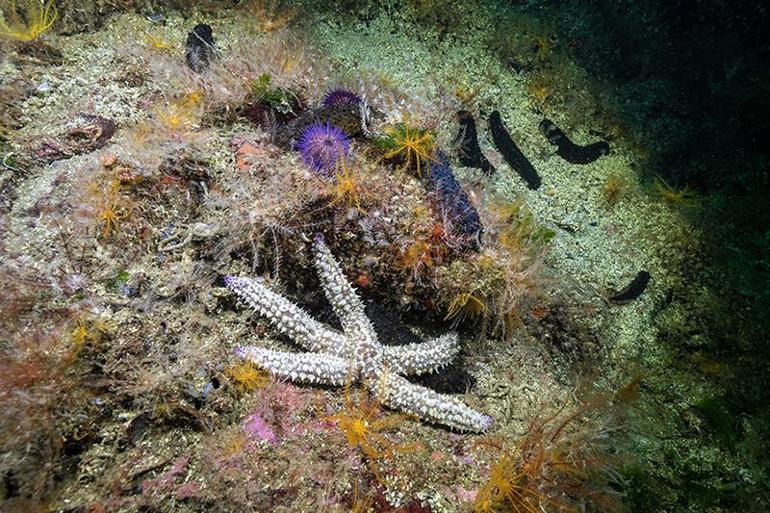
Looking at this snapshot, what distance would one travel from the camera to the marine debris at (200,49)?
458 centimetres

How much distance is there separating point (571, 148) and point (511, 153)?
2.88ft

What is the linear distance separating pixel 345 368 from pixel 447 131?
10.2 ft

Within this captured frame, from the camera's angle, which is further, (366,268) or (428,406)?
(366,268)

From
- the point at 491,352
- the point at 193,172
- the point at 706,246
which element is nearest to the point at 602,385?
the point at 491,352

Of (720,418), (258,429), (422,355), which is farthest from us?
(720,418)

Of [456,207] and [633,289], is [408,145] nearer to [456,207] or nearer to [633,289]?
[456,207]

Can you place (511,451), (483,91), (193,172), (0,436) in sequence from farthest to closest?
(483,91), (193,172), (511,451), (0,436)

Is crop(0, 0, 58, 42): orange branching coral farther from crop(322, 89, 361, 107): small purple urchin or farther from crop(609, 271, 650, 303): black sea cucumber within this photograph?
crop(609, 271, 650, 303): black sea cucumber

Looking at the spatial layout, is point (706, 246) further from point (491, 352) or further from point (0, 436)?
point (0, 436)

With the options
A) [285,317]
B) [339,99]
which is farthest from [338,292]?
[339,99]

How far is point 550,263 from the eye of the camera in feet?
15.8

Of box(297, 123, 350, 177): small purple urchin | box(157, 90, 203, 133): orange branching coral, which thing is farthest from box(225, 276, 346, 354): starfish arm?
box(157, 90, 203, 133): orange branching coral

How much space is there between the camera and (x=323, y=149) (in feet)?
12.6

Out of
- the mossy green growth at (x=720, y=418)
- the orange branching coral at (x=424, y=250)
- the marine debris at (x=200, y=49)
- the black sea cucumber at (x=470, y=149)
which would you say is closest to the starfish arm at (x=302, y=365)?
the orange branching coral at (x=424, y=250)
